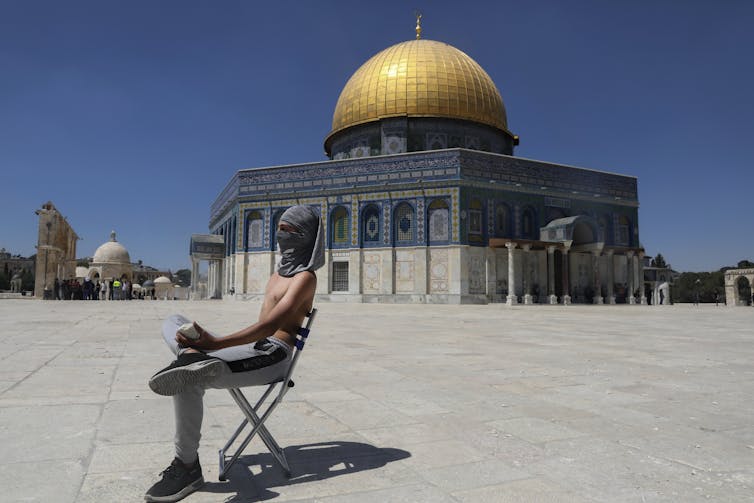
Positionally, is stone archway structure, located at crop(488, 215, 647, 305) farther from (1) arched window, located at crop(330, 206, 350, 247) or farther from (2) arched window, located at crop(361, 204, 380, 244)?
(1) arched window, located at crop(330, 206, 350, 247)

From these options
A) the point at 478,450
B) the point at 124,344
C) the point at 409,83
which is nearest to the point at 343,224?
the point at 409,83

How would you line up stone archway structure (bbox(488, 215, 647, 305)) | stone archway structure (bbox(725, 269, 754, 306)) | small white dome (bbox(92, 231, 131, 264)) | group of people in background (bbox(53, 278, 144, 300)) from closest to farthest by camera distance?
stone archway structure (bbox(488, 215, 647, 305))
group of people in background (bbox(53, 278, 144, 300))
stone archway structure (bbox(725, 269, 754, 306))
small white dome (bbox(92, 231, 131, 264))

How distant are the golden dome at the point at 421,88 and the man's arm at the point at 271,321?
28.9 metres

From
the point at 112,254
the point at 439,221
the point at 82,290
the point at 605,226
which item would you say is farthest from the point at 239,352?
the point at 112,254

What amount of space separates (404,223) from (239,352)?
85.9ft

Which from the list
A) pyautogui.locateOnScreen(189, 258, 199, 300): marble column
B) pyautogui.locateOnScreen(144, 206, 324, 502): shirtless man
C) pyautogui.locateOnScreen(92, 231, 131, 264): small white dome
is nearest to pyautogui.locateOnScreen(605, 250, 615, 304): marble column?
pyautogui.locateOnScreen(189, 258, 199, 300): marble column

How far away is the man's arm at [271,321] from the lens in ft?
7.85

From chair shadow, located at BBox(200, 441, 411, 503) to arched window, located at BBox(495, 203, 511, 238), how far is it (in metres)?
Result: 26.5

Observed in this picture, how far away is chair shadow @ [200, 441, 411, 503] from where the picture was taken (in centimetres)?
235

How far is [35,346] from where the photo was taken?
23.0 feet

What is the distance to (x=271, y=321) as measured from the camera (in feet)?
8.44

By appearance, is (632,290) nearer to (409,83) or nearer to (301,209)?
(409,83)

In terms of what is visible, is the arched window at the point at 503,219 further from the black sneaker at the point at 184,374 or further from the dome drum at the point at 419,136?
the black sneaker at the point at 184,374

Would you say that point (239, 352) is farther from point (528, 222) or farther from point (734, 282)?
point (734, 282)
